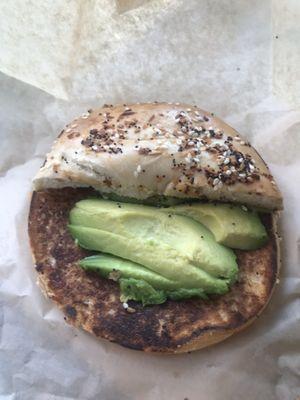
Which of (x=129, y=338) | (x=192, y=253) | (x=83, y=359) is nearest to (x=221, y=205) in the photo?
(x=192, y=253)

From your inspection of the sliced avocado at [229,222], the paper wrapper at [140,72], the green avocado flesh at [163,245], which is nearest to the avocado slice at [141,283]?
the green avocado flesh at [163,245]

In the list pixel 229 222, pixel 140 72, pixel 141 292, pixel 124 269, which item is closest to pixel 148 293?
pixel 141 292

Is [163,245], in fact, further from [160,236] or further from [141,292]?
[141,292]

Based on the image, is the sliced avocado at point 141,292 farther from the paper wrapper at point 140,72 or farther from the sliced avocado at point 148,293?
the paper wrapper at point 140,72

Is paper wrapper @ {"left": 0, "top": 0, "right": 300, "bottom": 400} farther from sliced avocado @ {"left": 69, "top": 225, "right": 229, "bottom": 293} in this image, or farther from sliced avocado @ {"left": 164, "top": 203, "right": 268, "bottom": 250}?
sliced avocado @ {"left": 69, "top": 225, "right": 229, "bottom": 293}

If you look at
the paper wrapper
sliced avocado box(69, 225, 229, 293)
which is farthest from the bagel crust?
the paper wrapper

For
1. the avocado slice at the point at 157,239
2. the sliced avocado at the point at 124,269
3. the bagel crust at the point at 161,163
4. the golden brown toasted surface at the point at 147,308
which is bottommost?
the golden brown toasted surface at the point at 147,308

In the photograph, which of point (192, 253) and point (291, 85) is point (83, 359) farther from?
point (291, 85)
